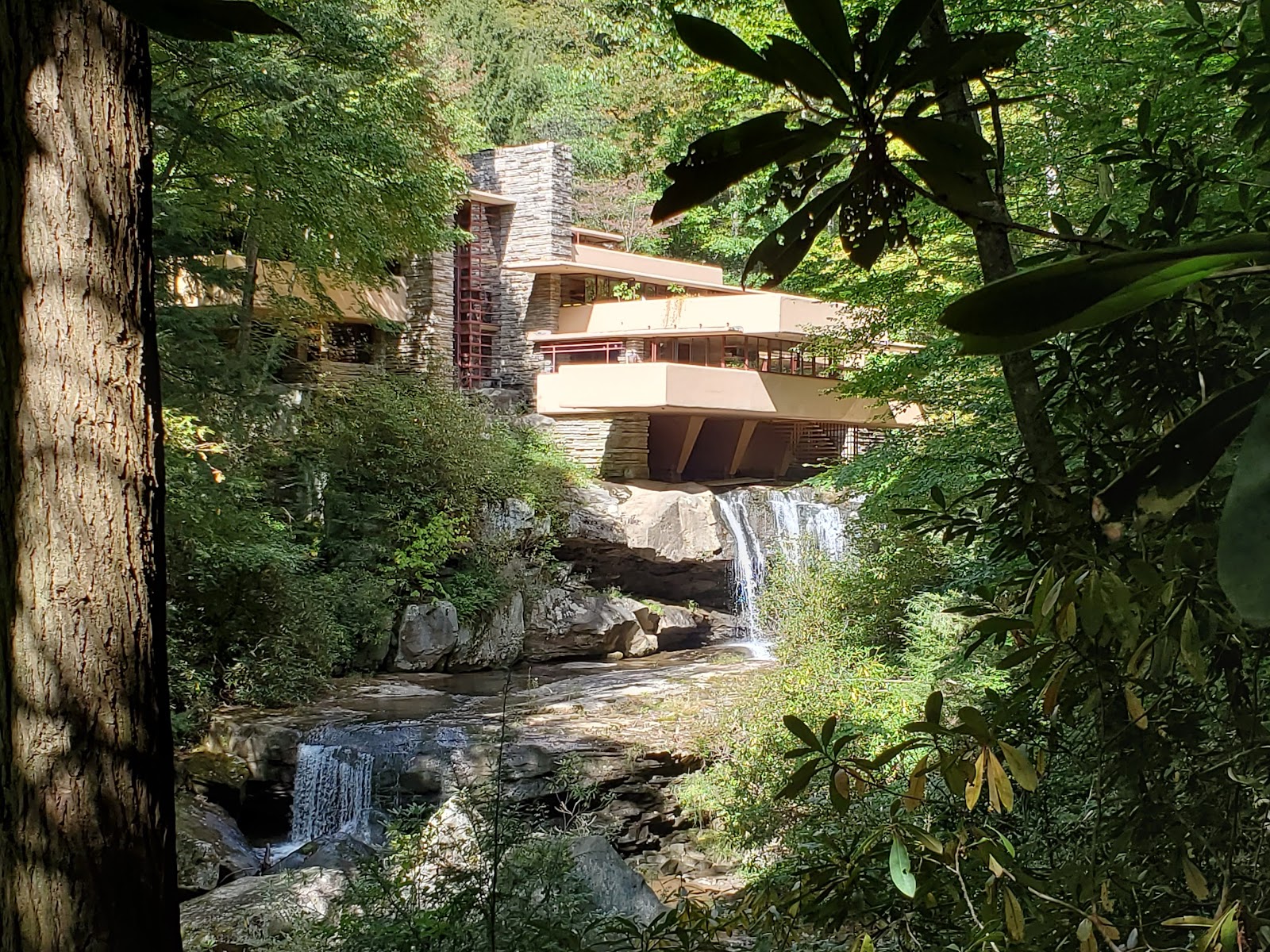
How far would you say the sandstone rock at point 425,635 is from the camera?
35.0ft

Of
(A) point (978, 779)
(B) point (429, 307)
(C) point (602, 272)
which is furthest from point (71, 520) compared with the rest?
(C) point (602, 272)

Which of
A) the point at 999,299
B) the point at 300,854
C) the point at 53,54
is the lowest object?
the point at 300,854

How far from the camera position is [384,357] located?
1516 cm

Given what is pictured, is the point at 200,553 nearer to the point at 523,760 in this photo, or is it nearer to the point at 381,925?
the point at 523,760

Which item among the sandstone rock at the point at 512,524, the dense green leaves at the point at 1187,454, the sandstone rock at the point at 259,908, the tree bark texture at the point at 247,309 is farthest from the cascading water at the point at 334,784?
the dense green leaves at the point at 1187,454

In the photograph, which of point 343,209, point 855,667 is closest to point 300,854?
point 855,667

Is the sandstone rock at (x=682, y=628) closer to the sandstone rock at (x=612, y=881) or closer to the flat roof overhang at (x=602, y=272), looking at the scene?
the flat roof overhang at (x=602, y=272)

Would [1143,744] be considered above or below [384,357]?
below

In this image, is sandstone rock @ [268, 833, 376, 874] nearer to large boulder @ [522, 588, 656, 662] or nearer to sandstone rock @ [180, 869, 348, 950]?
sandstone rock @ [180, 869, 348, 950]

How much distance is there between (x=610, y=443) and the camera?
47.4 ft

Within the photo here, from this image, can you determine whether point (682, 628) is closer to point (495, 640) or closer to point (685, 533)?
point (685, 533)

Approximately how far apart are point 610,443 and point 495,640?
3.95 meters

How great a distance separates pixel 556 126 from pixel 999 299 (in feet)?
78.3

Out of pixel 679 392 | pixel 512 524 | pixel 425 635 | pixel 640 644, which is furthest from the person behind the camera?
pixel 679 392
